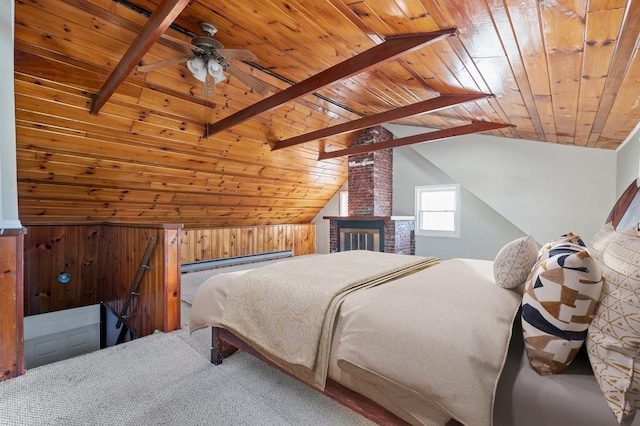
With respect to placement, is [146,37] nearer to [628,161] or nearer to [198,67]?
[198,67]

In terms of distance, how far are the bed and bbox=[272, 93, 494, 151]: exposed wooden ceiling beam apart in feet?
5.02

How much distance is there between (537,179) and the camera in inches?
168

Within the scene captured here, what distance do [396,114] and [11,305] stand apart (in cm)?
367

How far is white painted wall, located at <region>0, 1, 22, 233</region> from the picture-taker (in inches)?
70.6

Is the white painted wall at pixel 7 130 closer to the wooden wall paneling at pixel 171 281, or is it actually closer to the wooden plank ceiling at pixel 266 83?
the wooden plank ceiling at pixel 266 83

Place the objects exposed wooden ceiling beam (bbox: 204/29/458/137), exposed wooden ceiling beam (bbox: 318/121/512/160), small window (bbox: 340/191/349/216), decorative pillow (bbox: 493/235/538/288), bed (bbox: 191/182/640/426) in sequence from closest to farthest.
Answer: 1. bed (bbox: 191/182/640/426)
2. decorative pillow (bbox: 493/235/538/288)
3. exposed wooden ceiling beam (bbox: 204/29/458/137)
4. exposed wooden ceiling beam (bbox: 318/121/512/160)
5. small window (bbox: 340/191/349/216)

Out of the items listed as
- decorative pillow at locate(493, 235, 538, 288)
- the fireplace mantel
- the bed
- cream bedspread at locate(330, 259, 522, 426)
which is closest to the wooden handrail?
the bed

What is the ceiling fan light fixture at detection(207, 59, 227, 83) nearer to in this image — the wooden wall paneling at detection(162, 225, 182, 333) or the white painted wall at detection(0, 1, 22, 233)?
the white painted wall at detection(0, 1, 22, 233)

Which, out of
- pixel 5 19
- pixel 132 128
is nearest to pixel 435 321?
pixel 5 19

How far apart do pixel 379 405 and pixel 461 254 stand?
14.6 ft

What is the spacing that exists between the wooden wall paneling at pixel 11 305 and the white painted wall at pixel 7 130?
0.41 feet

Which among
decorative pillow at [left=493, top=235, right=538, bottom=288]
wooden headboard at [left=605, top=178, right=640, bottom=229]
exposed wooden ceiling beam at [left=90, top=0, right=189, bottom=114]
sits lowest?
decorative pillow at [left=493, top=235, right=538, bottom=288]

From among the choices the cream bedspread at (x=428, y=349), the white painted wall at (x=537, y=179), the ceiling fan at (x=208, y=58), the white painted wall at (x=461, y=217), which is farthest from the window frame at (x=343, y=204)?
the cream bedspread at (x=428, y=349)

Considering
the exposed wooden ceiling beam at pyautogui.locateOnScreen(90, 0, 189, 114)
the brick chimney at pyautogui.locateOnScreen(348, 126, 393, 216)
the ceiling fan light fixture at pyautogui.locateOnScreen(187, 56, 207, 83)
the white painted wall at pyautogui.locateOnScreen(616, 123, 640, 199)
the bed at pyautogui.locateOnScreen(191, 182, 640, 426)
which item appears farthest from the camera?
the brick chimney at pyautogui.locateOnScreen(348, 126, 393, 216)
